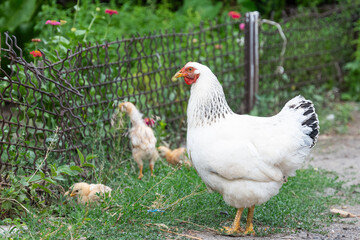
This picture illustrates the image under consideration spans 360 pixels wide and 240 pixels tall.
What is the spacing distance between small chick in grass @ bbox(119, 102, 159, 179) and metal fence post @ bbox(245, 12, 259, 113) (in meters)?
2.71

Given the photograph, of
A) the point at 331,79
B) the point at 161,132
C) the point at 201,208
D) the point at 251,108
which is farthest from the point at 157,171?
the point at 331,79

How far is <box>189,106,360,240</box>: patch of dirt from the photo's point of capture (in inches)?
146

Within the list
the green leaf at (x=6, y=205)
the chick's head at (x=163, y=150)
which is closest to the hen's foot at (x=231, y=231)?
the green leaf at (x=6, y=205)

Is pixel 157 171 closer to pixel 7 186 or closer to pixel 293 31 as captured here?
pixel 7 186

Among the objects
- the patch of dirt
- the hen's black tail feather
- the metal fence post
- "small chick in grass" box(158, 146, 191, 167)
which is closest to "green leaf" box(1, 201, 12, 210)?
the patch of dirt

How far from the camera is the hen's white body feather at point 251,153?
3.45 meters

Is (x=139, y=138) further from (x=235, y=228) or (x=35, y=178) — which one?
(x=235, y=228)

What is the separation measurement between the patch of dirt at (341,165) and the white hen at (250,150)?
39cm

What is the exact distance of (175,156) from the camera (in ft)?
17.3

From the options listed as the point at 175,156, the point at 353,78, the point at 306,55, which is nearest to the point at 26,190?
the point at 175,156

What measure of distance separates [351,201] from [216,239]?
1.92 meters

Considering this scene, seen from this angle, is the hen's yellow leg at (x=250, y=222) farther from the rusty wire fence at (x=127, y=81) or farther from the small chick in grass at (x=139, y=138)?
the rusty wire fence at (x=127, y=81)

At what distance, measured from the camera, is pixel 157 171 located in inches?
199

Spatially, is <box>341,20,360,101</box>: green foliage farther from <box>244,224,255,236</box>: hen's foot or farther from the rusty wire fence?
<box>244,224,255,236</box>: hen's foot
